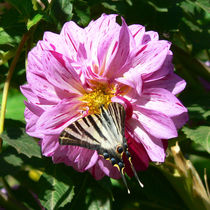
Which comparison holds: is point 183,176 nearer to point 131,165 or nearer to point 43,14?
point 131,165

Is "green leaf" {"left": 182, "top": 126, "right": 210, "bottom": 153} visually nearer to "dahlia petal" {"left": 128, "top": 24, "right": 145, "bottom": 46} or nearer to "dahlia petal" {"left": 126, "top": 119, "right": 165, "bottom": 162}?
"dahlia petal" {"left": 126, "top": 119, "right": 165, "bottom": 162}

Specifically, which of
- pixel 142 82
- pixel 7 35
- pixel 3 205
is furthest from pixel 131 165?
pixel 3 205

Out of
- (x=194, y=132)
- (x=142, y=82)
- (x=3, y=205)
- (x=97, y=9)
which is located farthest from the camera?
(x=3, y=205)

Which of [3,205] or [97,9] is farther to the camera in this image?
[3,205]

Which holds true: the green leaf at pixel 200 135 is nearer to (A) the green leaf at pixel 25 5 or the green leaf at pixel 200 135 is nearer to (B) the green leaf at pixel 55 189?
(B) the green leaf at pixel 55 189

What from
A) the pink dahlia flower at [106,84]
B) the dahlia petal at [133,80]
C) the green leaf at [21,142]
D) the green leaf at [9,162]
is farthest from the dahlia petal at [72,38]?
the green leaf at [9,162]

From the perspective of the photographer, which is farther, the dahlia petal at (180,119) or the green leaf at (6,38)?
the green leaf at (6,38)

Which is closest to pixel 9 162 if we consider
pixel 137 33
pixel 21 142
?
pixel 21 142

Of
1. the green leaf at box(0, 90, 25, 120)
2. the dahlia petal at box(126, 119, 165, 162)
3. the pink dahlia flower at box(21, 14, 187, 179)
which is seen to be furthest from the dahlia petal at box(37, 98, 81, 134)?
the green leaf at box(0, 90, 25, 120)
